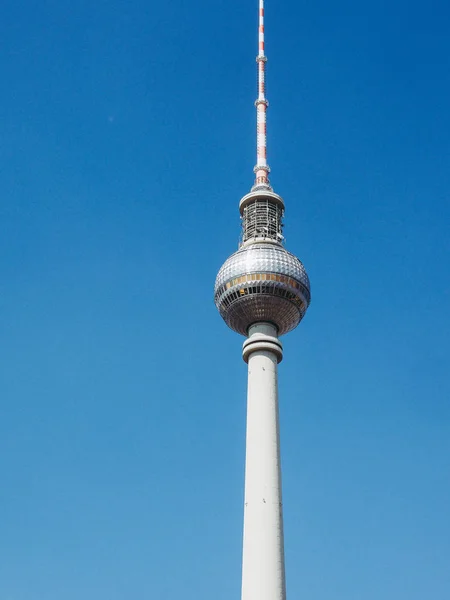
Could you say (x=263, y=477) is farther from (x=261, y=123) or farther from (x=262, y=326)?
(x=261, y=123)

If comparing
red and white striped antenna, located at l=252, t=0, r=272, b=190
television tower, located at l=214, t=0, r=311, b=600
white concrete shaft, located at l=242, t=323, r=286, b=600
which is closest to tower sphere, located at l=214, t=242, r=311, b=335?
television tower, located at l=214, t=0, r=311, b=600

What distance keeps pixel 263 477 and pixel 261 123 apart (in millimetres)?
48526

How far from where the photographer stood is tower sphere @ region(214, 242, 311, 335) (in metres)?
82.8

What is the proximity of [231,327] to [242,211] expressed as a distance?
16.5 m

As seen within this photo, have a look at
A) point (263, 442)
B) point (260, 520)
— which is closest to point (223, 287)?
point (263, 442)

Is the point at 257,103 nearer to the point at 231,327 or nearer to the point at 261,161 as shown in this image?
the point at 261,161

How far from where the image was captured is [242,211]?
95.1 metres

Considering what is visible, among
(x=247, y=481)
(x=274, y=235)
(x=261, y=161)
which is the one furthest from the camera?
(x=261, y=161)

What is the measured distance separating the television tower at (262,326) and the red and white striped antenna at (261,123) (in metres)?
Answer: 0.13

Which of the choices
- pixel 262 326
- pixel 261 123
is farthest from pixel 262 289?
pixel 261 123

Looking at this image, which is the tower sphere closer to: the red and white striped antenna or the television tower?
the television tower

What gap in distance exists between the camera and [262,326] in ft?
275

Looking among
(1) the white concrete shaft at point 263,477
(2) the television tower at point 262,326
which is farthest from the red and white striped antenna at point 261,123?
(1) the white concrete shaft at point 263,477

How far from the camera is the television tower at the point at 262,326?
6956 cm
